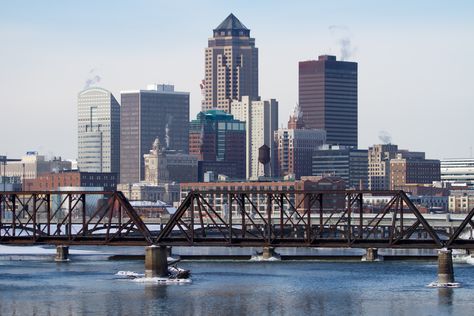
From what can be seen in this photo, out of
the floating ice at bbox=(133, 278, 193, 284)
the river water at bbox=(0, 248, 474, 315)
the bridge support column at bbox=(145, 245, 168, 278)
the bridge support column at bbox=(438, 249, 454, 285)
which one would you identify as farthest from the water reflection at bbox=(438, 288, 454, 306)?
the bridge support column at bbox=(145, 245, 168, 278)

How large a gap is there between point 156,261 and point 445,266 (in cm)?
2800

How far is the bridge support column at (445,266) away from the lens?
480 feet

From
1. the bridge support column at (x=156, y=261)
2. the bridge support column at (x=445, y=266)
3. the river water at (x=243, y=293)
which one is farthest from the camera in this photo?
the bridge support column at (x=156, y=261)

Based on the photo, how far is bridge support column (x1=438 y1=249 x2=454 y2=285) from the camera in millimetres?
146400

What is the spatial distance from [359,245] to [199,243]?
15.4 meters

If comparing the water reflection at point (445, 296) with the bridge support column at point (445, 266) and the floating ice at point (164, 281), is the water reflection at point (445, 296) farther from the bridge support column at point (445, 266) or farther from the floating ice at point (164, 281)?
the floating ice at point (164, 281)

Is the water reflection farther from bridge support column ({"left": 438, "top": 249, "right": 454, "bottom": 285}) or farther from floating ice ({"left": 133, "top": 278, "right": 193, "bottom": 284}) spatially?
floating ice ({"left": 133, "top": 278, "right": 193, "bottom": 284})

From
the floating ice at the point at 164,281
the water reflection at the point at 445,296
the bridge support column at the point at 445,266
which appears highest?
the bridge support column at the point at 445,266

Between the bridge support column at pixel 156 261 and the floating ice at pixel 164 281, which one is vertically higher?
the bridge support column at pixel 156 261

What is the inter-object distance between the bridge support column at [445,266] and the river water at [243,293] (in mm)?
1833

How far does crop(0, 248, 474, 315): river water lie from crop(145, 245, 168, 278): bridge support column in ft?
6.62

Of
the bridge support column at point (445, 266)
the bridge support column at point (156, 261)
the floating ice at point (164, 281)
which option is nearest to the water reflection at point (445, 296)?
the bridge support column at point (445, 266)

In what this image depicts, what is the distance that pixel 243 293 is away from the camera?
148000mm

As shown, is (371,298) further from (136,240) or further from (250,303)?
(136,240)
